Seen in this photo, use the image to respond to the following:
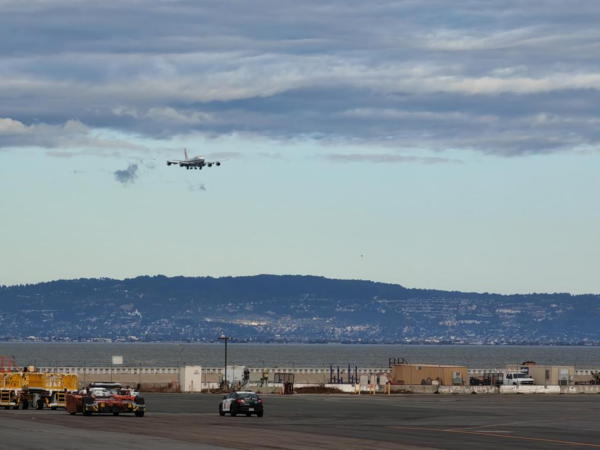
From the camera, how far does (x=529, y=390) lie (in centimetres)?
11444

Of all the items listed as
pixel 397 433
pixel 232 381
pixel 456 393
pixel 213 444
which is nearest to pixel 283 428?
pixel 397 433

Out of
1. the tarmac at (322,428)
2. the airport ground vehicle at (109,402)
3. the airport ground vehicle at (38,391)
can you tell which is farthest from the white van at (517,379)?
the airport ground vehicle at (109,402)

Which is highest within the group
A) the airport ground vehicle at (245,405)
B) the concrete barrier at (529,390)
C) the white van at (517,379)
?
the white van at (517,379)

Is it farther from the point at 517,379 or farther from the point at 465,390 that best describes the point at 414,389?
the point at 517,379

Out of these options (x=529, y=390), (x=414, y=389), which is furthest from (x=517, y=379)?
(x=414, y=389)

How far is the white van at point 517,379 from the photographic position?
12875 centimetres

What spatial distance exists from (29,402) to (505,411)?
1255 inches

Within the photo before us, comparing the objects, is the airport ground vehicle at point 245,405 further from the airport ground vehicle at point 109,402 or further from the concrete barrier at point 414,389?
the concrete barrier at point 414,389

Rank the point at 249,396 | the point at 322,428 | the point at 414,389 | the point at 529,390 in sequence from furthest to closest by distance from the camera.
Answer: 1. the point at 414,389
2. the point at 529,390
3. the point at 249,396
4. the point at 322,428

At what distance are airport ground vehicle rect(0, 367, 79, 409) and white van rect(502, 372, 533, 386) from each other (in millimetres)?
66381

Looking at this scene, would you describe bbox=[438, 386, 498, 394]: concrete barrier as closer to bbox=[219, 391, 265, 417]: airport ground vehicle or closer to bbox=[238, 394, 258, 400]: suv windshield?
bbox=[238, 394, 258, 400]: suv windshield

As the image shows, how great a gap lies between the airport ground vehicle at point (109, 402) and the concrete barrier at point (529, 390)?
56.7m

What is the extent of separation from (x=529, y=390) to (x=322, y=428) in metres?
64.0

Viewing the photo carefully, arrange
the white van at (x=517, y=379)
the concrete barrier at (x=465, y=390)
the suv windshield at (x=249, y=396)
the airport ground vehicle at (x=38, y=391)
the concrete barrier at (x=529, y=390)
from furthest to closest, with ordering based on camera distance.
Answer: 1. the white van at (x=517, y=379)
2. the concrete barrier at (x=529, y=390)
3. the concrete barrier at (x=465, y=390)
4. the airport ground vehicle at (x=38, y=391)
5. the suv windshield at (x=249, y=396)
